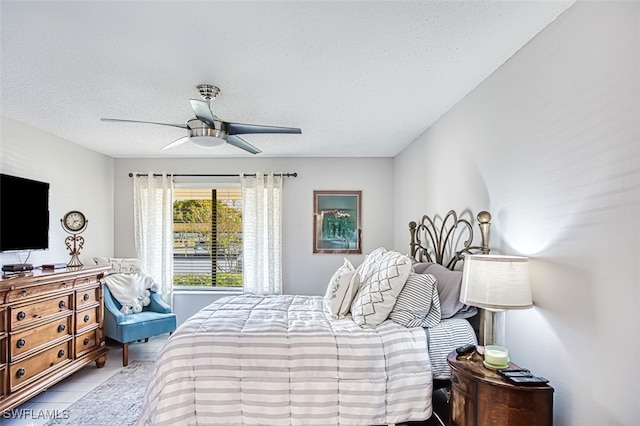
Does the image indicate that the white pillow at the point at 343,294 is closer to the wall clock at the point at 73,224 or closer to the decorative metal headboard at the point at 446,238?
the decorative metal headboard at the point at 446,238

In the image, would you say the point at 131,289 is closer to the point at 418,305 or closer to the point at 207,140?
the point at 207,140

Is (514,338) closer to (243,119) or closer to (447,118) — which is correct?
(447,118)

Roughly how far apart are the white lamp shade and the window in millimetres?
3941

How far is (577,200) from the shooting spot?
63.2 inches

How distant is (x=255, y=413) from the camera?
223cm

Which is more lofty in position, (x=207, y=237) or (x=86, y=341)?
(x=207, y=237)

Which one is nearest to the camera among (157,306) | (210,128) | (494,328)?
(494,328)

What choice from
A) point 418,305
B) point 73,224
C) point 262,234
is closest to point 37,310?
point 73,224

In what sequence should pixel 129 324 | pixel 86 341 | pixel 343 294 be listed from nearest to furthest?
pixel 343 294
pixel 86 341
pixel 129 324

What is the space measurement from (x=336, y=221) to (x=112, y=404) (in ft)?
10.7

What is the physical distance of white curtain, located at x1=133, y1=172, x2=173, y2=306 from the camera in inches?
198

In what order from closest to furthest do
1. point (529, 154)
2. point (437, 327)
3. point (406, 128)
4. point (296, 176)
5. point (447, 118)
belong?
point (529, 154) < point (437, 327) < point (447, 118) < point (406, 128) < point (296, 176)

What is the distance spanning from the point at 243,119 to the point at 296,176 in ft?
6.08

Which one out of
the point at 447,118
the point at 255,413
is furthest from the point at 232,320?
the point at 447,118
